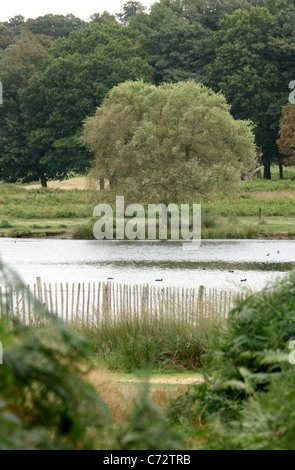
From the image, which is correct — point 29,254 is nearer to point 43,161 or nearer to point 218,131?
point 218,131

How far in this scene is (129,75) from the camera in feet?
223

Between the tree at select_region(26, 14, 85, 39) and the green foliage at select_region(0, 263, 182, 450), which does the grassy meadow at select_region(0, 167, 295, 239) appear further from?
the tree at select_region(26, 14, 85, 39)

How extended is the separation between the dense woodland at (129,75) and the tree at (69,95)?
0.09 metres

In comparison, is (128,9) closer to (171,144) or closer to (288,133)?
(288,133)

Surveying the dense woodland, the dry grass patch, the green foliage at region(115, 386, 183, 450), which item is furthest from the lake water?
the dense woodland

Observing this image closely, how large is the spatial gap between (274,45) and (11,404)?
68.3 meters

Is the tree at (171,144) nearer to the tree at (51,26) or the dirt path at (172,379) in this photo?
the dirt path at (172,379)

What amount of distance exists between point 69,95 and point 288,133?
20.1m

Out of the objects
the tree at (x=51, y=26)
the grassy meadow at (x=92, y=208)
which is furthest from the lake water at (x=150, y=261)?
the tree at (x=51, y=26)

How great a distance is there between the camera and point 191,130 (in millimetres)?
44250

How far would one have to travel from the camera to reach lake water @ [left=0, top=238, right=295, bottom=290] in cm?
2705

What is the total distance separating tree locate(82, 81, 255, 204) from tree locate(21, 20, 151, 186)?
65.0 feet

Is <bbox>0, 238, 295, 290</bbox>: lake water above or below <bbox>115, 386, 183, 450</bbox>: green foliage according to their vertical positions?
below

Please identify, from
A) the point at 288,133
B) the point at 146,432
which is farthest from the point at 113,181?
the point at 146,432
